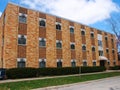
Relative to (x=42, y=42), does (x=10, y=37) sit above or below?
above

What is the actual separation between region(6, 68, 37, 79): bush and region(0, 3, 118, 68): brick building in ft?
5.75

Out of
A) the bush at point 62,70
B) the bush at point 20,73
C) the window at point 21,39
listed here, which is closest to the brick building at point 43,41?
the window at point 21,39

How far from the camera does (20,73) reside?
22234mm

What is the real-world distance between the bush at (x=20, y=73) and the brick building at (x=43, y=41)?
175cm

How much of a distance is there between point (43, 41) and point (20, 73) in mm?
7631

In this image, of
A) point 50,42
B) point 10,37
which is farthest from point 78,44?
point 10,37

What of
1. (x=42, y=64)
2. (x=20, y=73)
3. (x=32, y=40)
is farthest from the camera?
(x=42, y=64)

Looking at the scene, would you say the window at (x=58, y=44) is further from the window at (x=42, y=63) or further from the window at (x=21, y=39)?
the window at (x=21, y=39)

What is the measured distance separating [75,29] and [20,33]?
43.4ft

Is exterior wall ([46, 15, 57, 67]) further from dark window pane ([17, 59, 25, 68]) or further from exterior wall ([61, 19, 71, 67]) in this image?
dark window pane ([17, 59, 25, 68])

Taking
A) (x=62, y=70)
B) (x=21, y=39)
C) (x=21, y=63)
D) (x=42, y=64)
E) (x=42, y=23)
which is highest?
(x=42, y=23)

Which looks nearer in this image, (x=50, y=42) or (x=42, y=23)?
(x=42, y=23)

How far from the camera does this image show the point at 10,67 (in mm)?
23281

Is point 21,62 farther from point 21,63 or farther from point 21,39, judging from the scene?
point 21,39
